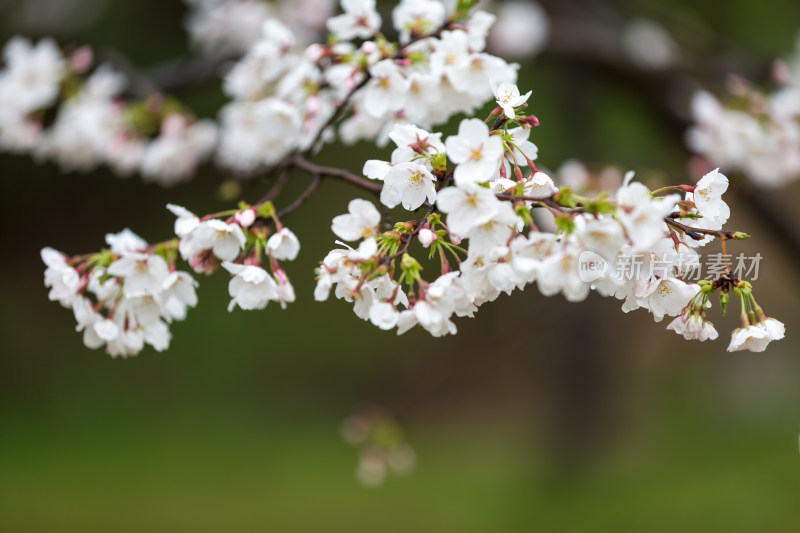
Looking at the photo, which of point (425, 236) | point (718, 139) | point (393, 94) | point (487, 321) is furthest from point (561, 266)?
point (487, 321)

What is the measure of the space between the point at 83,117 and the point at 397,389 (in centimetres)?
442

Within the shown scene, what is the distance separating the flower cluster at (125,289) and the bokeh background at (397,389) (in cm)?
141

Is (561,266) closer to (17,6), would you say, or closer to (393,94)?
(393,94)

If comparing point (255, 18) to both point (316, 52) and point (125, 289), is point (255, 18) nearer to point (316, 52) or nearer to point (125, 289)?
point (316, 52)

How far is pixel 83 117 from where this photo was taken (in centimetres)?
186

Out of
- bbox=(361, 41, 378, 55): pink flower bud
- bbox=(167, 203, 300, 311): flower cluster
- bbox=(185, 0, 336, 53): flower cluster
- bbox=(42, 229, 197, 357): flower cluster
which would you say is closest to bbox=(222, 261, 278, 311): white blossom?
bbox=(167, 203, 300, 311): flower cluster

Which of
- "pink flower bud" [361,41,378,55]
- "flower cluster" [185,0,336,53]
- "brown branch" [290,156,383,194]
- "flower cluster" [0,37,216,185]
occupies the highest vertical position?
"flower cluster" [185,0,336,53]

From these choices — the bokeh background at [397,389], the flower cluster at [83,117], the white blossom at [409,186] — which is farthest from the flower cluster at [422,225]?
the bokeh background at [397,389]

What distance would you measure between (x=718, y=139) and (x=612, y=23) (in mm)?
1369

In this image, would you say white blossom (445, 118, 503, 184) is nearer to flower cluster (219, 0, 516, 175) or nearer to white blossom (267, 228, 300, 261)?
white blossom (267, 228, 300, 261)

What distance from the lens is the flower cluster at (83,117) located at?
6.06 ft

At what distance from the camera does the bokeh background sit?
3.85 m

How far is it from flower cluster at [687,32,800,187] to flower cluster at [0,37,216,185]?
4.76 ft

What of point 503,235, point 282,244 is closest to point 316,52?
point 282,244
